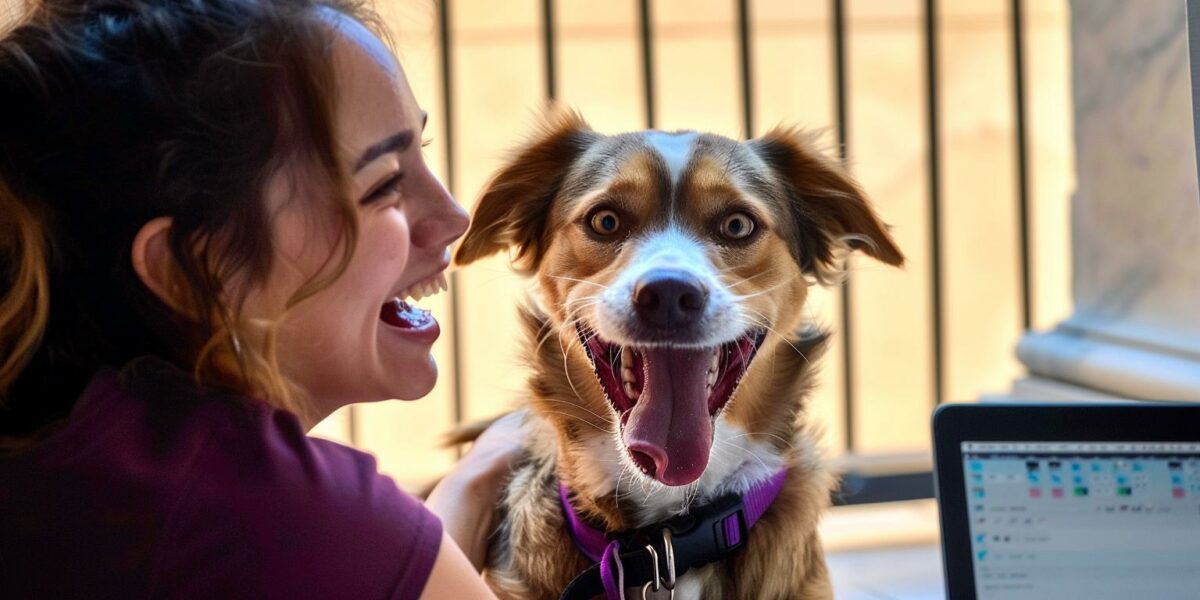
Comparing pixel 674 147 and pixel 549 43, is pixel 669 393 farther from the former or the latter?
pixel 549 43

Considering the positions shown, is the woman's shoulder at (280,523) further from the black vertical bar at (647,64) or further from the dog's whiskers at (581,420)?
the black vertical bar at (647,64)

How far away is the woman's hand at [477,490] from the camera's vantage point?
1399 millimetres

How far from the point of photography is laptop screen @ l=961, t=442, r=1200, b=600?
1.12 meters

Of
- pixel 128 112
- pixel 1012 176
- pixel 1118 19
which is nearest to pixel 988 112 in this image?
pixel 1012 176

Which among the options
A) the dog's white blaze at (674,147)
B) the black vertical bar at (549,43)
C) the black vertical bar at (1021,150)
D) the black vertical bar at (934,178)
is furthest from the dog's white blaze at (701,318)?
the black vertical bar at (1021,150)

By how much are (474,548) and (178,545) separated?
0.59m

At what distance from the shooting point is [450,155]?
2523mm

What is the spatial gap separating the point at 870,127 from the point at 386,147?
2224 millimetres

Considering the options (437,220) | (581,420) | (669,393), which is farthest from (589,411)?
(437,220)

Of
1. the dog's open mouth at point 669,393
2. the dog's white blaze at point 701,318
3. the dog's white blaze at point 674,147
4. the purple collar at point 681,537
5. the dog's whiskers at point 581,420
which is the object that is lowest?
the purple collar at point 681,537

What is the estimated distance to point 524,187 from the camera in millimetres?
1512

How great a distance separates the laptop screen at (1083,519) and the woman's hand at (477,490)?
1.85 ft

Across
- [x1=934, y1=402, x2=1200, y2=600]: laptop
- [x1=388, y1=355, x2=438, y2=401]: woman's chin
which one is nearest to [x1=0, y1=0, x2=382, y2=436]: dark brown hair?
[x1=388, y1=355, x2=438, y2=401]: woman's chin

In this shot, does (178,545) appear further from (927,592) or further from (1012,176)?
(1012,176)
